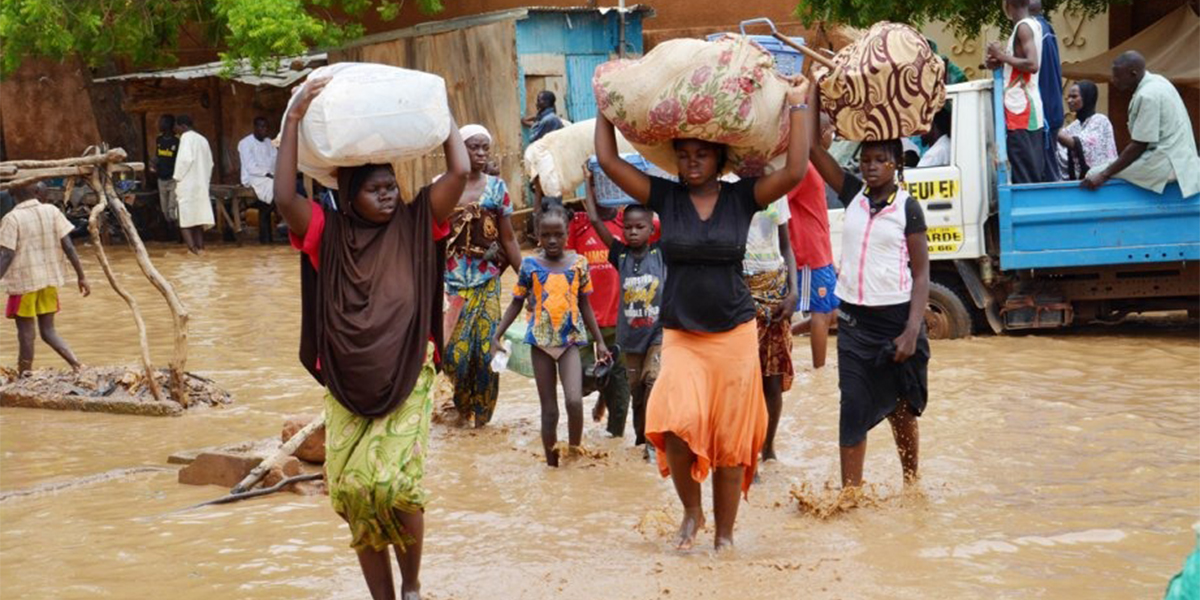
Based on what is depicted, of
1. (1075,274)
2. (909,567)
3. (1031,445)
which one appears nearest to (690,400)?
(909,567)

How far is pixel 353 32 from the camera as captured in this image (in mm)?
19750

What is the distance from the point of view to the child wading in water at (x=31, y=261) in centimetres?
1040

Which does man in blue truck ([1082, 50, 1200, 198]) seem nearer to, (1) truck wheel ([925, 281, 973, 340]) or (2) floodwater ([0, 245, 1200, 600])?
(2) floodwater ([0, 245, 1200, 600])

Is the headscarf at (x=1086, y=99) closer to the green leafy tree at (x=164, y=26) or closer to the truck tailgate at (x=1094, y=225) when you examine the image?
the truck tailgate at (x=1094, y=225)

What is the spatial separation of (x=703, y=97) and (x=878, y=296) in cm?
124

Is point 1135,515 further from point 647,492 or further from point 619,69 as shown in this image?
point 619,69

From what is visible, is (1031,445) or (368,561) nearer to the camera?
(368,561)

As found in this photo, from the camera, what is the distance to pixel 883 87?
228 inches

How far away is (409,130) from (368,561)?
4.51 ft

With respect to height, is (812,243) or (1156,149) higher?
(1156,149)

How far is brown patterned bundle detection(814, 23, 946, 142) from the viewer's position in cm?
579

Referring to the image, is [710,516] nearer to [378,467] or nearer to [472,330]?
[378,467]

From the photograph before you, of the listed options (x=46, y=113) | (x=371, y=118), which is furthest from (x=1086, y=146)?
(x=46, y=113)

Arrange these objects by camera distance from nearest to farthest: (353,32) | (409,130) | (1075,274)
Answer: (409,130)
(1075,274)
(353,32)
